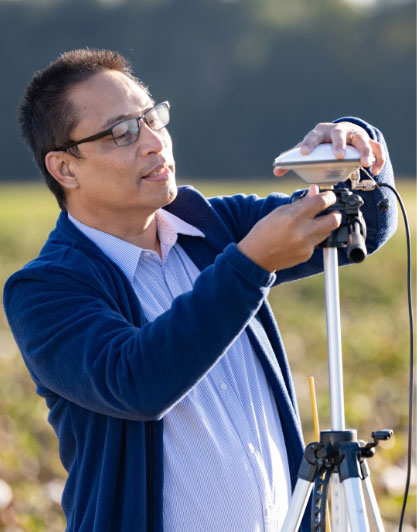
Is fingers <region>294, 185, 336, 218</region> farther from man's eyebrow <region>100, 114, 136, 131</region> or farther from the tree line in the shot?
the tree line

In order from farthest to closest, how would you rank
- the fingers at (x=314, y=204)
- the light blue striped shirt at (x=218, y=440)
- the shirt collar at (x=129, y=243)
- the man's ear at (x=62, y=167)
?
1. the man's ear at (x=62, y=167)
2. the shirt collar at (x=129, y=243)
3. the light blue striped shirt at (x=218, y=440)
4. the fingers at (x=314, y=204)

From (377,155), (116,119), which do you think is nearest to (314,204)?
(377,155)

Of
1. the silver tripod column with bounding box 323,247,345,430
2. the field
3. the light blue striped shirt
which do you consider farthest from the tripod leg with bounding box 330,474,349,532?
the field

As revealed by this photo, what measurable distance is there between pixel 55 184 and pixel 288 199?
2.23 feet

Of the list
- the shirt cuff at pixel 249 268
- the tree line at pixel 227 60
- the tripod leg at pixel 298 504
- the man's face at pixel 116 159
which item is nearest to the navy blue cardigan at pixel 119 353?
the shirt cuff at pixel 249 268

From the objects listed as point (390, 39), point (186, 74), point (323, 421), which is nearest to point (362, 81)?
point (390, 39)

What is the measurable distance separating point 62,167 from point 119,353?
29.1 inches

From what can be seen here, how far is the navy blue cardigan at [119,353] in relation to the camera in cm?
204

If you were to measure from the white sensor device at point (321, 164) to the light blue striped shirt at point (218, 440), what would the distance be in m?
0.58

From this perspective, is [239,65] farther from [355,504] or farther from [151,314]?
[355,504]

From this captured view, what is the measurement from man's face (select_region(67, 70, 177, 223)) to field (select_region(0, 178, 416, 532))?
2.04 m

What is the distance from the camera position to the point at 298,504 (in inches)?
83.0

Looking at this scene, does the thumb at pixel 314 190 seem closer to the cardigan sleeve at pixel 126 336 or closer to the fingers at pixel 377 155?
the cardigan sleeve at pixel 126 336

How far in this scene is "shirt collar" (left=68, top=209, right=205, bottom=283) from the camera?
2.48 metres
